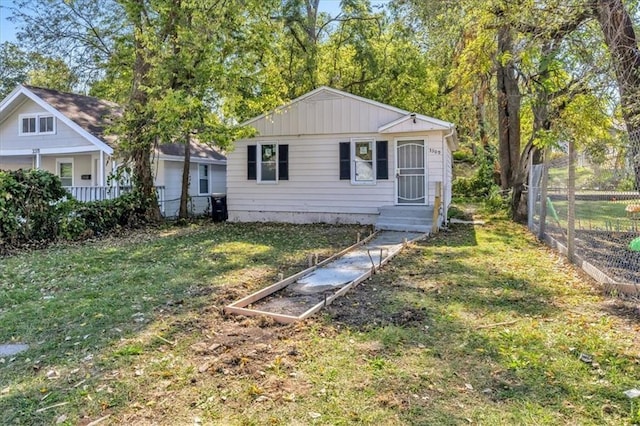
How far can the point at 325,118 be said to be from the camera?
12.0 meters

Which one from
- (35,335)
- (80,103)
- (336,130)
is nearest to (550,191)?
(336,130)

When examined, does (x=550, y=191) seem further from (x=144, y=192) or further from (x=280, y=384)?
(x=144, y=192)

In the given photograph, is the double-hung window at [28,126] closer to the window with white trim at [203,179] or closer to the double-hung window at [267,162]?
the window with white trim at [203,179]

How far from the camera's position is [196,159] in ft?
54.1

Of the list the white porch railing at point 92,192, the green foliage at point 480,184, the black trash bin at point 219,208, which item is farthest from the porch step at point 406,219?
the green foliage at point 480,184

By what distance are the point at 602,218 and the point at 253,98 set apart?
7.97 metres

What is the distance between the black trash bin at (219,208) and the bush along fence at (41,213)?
11.6 ft

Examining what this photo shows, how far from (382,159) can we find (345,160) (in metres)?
1.01

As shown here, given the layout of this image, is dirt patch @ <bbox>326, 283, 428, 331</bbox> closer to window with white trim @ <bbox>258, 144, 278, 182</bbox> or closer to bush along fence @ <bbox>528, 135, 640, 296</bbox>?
bush along fence @ <bbox>528, 135, 640, 296</bbox>

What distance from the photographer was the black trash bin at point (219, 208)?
13.6 meters

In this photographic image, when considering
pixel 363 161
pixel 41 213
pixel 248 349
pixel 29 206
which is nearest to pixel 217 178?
pixel 363 161

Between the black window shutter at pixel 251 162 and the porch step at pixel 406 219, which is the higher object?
the black window shutter at pixel 251 162

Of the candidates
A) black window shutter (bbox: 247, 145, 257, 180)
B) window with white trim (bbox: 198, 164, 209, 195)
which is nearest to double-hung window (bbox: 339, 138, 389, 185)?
black window shutter (bbox: 247, 145, 257, 180)

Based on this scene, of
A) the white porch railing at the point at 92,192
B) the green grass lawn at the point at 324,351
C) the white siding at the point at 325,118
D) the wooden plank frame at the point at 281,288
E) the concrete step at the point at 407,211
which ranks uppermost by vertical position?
the white siding at the point at 325,118
